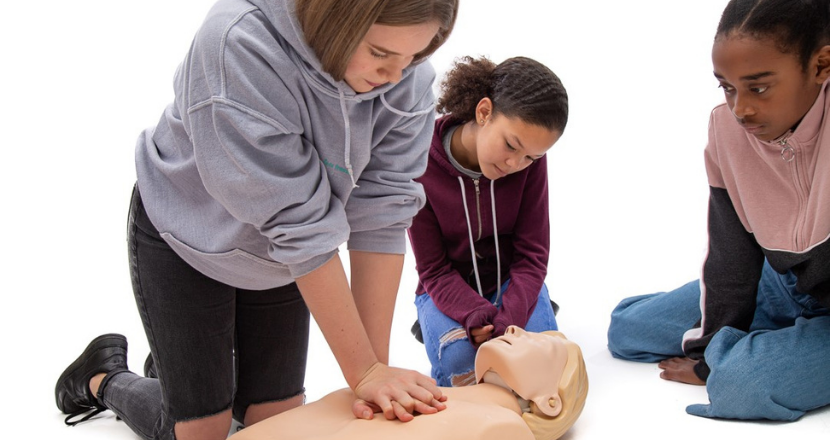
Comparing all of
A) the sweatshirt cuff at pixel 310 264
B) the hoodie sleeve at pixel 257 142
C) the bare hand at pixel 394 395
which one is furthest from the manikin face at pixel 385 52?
the bare hand at pixel 394 395

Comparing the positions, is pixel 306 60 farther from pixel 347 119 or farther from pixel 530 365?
pixel 530 365

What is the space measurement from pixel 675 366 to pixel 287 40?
1.41 meters

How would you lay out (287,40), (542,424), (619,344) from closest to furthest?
(287,40) → (542,424) → (619,344)

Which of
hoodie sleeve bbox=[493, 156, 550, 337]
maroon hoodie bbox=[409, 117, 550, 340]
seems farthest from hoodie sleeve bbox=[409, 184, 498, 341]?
hoodie sleeve bbox=[493, 156, 550, 337]

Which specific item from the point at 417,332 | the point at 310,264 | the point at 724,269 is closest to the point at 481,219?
the point at 417,332

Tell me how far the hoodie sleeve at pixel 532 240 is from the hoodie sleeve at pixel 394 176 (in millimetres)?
739

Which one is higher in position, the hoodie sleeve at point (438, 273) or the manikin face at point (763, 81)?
the manikin face at point (763, 81)

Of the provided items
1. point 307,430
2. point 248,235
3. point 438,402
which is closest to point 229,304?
point 248,235

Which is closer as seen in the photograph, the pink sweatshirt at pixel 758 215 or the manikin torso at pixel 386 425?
the manikin torso at pixel 386 425

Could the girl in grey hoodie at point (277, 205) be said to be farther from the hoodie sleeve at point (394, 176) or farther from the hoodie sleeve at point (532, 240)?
the hoodie sleeve at point (532, 240)

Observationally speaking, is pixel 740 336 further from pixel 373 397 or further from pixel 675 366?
pixel 373 397

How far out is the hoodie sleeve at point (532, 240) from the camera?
236 centimetres

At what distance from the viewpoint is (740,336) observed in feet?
6.86

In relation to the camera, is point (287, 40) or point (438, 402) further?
point (438, 402)
